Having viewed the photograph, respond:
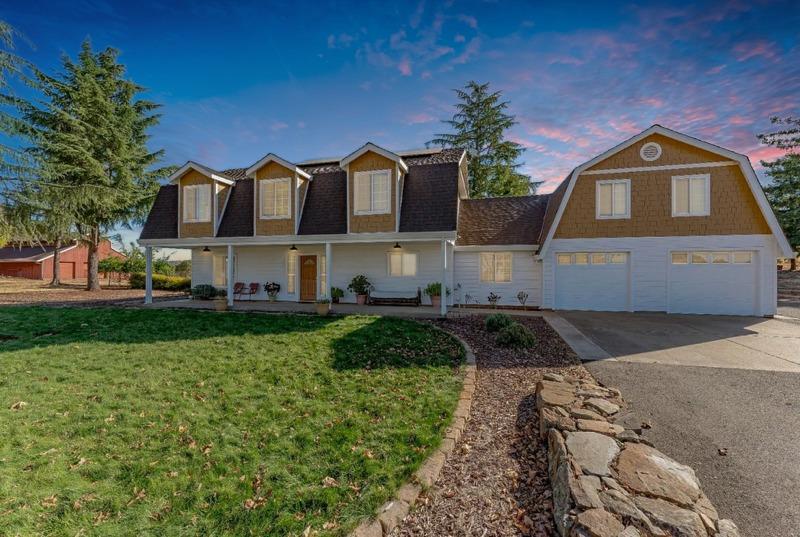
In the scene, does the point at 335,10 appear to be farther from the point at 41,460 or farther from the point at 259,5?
the point at 41,460

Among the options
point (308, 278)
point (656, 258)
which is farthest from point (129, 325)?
point (656, 258)

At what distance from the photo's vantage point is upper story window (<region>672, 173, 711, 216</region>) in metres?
12.3

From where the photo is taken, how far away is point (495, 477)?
10.2 feet

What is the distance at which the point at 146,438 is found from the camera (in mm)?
3965

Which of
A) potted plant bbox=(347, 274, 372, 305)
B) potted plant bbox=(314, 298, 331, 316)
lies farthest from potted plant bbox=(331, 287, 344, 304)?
potted plant bbox=(314, 298, 331, 316)

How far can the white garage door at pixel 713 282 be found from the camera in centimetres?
1209

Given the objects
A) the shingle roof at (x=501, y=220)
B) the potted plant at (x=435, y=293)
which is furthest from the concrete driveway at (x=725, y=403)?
the shingle roof at (x=501, y=220)

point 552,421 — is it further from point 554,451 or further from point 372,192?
point 372,192

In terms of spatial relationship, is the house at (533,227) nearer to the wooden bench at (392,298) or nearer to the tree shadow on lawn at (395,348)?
the wooden bench at (392,298)

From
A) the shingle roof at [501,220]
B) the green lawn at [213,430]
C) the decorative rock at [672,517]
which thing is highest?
the shingle roof at [501,220]

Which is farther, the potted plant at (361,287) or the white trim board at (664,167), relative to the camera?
the potted plant at (361,287)

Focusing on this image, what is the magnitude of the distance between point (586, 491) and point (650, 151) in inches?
567

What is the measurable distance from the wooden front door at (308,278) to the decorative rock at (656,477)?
13929 mm

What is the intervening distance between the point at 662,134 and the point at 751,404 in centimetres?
1155
